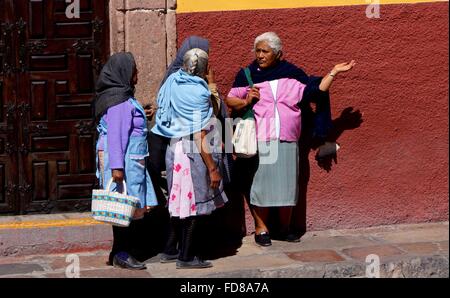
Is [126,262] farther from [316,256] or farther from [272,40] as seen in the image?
[272,40]

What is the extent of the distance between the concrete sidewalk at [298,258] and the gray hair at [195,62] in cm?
Answer: 137

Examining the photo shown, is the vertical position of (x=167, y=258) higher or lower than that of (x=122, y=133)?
lower

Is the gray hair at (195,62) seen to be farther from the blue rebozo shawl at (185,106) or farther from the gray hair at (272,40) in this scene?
the gray hair at (272,40)

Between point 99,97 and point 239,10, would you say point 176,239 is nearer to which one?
point 99,97

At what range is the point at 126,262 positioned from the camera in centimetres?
688

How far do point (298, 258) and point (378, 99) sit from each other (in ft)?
4.91

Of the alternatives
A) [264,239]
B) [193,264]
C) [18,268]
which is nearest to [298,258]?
[264,239]

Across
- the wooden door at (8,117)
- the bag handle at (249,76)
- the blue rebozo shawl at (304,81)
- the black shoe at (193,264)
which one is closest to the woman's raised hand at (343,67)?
the blue rebozo shawl at (304,81)

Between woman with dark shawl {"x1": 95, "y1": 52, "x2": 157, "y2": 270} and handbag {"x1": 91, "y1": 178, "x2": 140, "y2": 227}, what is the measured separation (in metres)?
0.09

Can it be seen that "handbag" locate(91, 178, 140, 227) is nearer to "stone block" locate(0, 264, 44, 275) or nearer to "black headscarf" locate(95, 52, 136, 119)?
"black headscarf" locate(95, 52, 136, 119)

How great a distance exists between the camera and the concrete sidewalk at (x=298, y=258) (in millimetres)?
6770

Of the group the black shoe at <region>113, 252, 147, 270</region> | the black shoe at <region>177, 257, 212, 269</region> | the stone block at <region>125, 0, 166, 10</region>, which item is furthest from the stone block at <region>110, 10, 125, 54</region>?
the black shoe at <region>177, 257, 212, 269</region>

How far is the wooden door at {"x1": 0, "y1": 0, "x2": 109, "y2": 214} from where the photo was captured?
24.1ft
